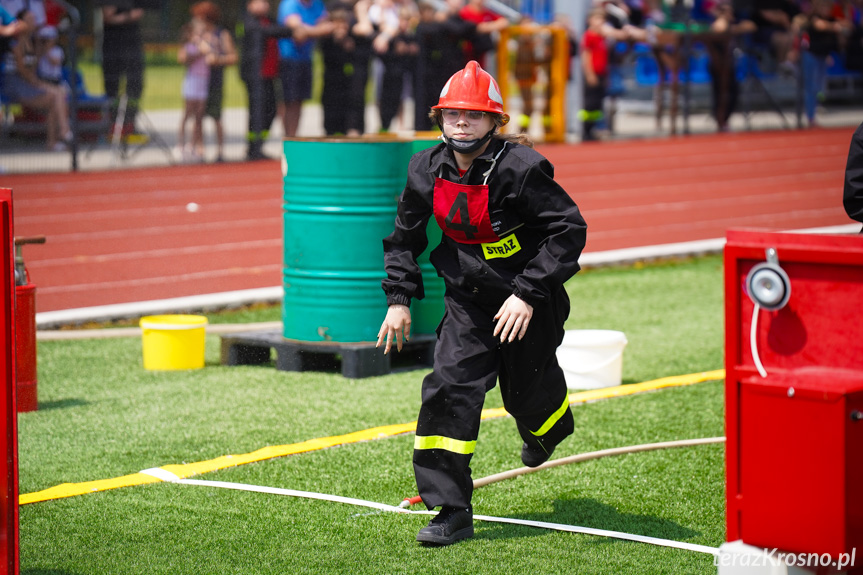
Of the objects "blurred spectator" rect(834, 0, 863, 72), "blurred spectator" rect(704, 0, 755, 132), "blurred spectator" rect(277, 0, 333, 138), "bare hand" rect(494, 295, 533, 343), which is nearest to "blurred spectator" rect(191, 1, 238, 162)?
"blurred spectator" rect(277, 0, 333, 138)

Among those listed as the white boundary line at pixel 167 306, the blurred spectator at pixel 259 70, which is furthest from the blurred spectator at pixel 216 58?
the white boundary line at pixel 167 306

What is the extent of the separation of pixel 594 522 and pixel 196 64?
14035 mm

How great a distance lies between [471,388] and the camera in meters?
4.55

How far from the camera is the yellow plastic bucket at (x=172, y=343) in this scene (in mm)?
7418

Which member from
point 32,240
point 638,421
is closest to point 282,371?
point 32,240

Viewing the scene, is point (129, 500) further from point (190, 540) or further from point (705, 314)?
point (705, 314)

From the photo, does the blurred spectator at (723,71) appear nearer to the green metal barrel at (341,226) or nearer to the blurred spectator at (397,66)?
the blurred spectator at (397,66)

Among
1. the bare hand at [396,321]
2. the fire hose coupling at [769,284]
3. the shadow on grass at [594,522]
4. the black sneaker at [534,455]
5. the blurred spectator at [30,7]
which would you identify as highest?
the blurred spectator at [30,7]

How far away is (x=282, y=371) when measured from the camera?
24.6 feet

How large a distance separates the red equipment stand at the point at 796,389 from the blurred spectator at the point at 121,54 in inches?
601

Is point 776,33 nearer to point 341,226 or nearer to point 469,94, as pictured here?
point 341,226

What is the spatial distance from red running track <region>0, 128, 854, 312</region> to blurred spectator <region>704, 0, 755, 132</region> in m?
2.51

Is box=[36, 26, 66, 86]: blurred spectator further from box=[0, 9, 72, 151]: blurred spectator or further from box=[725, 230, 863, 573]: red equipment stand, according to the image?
box=[725, 230, 863, 573]: red equipment stand

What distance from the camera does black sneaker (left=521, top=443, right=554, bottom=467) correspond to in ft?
16.3
